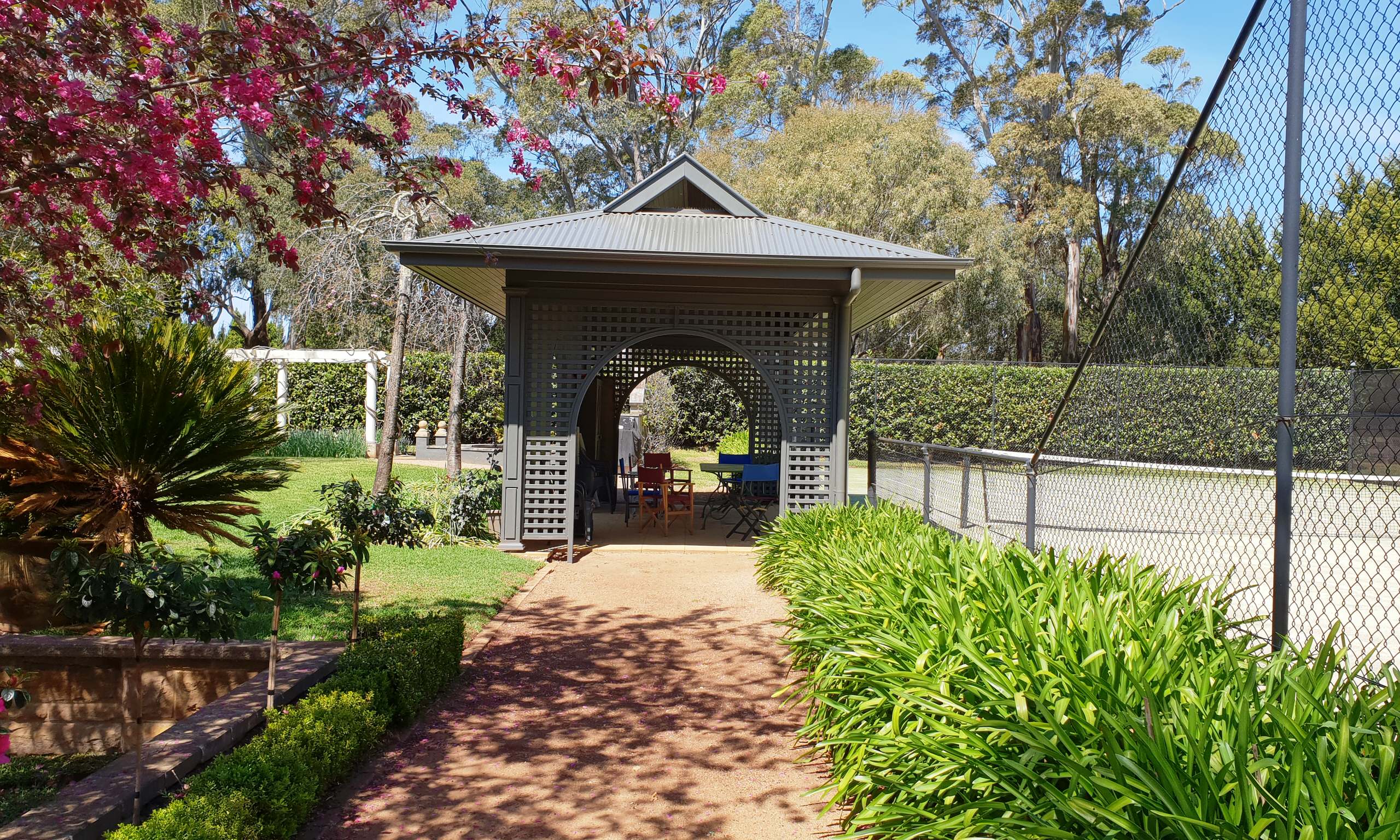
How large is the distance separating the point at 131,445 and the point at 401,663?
2.34 m

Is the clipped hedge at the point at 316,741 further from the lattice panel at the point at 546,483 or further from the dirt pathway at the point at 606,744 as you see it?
the lattice panel at the point at 546,483

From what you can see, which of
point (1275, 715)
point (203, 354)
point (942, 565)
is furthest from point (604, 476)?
point (1275, 715)

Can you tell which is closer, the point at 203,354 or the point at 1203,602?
the point at 1203,602

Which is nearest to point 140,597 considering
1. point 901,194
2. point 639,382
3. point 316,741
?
point 316,741

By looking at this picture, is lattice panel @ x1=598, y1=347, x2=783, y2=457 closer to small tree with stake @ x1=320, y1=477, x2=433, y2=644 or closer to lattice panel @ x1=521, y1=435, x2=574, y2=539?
lattice panel @ x1=521, y1=435, x2=574, y2=539

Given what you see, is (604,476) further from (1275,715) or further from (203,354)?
(1275,715)

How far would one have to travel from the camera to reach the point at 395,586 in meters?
8.32

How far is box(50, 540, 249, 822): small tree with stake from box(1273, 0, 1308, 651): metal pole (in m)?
4.15

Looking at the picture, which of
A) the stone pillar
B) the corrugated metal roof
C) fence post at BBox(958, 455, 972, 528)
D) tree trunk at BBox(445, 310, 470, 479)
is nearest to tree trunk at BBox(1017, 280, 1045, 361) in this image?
the stone pillar

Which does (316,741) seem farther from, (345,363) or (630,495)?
(345,363)

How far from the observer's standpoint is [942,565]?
4.87 meters

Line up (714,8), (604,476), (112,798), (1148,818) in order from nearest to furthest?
(1148,818) < (112,798) < (604,476) < (714,8)

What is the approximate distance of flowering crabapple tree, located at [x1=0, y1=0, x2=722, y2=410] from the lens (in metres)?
3.65

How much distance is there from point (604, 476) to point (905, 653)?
10672mm
